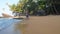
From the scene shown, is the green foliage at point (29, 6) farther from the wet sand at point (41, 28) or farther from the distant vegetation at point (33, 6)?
the wet sand at point (41, 28)

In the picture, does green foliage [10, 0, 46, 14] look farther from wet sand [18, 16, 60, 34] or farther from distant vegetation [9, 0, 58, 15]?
wet sand [18, 16, 60, 34]

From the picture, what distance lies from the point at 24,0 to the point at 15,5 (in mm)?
1116

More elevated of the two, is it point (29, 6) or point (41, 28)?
point (41, 28)

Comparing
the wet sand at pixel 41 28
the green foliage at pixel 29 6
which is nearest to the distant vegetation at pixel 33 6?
the green foliage at pixel 29 6

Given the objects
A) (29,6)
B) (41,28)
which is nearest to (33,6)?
(29,6)

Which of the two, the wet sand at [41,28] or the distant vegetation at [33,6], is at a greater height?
the wet sand at [41,28]

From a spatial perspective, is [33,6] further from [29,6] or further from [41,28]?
[41,28]

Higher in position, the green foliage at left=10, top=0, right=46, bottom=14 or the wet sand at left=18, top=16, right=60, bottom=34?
the wet sand at left=18, top=16, right=60, bottom=34

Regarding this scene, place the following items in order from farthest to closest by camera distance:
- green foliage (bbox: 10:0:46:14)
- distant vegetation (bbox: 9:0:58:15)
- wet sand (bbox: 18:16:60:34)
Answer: green foliage (bbox: 10:0:46:14) → distant vegetation (bbox: 9:0:58:15) → wet sand (bbox: 18:16:60:34)

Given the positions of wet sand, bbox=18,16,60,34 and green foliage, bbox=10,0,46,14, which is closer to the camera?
wet sand, bbox=18,16,60,34

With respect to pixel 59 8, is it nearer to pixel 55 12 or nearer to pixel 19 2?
pixel 55 12

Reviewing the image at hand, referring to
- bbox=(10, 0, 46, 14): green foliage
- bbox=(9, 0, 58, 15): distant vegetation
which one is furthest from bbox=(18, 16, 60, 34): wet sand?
bbox=(10, 0, 46, 14): green foliage

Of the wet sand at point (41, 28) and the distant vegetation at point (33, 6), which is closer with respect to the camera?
the wet sand at point (41, 28)

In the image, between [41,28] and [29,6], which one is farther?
[29,6]
